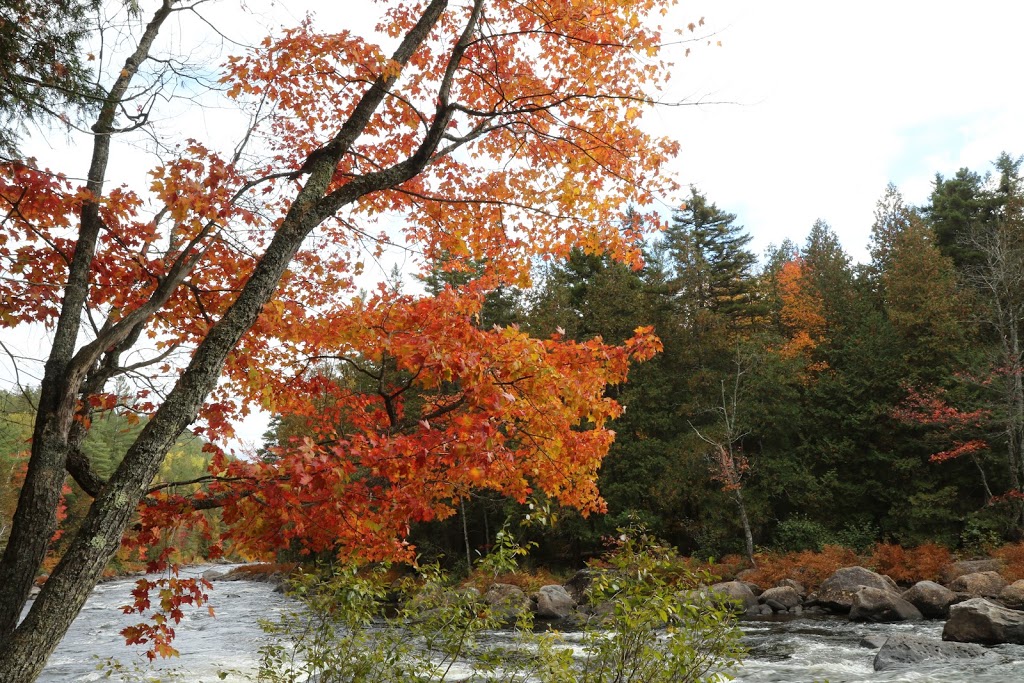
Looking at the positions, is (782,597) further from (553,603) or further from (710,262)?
(710,262)

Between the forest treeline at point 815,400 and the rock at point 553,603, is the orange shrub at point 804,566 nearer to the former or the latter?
the forest treeline at point 815,400

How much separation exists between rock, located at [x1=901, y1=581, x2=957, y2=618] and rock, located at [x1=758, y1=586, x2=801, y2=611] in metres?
2.55

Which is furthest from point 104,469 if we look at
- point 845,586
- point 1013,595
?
point 1013,595

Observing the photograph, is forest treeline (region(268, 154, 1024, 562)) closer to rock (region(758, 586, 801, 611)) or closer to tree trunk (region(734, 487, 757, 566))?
tree trunk (region(734, 487, 757, 566))

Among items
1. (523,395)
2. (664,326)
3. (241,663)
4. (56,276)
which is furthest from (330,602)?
(664,326)

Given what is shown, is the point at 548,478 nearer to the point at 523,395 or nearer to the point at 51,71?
the point at 523,395

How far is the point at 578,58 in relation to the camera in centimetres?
592

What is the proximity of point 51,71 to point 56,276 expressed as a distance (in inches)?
61.1

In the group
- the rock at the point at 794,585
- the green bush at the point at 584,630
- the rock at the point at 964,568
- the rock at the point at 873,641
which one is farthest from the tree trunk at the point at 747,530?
the green bush at the point at 584,630

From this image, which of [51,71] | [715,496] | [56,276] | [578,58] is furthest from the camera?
[715,496]

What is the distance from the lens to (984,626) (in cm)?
1012

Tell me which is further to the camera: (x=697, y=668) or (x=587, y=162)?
(x=587, y=162)

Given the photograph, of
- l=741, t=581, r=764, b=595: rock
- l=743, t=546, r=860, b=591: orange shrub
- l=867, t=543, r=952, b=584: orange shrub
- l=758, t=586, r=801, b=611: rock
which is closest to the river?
l=758, t=586, r=801, b=611: rock

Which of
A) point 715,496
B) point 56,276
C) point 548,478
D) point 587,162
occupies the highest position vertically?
point 587,162
